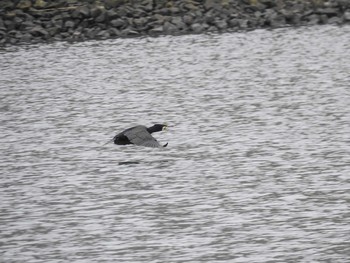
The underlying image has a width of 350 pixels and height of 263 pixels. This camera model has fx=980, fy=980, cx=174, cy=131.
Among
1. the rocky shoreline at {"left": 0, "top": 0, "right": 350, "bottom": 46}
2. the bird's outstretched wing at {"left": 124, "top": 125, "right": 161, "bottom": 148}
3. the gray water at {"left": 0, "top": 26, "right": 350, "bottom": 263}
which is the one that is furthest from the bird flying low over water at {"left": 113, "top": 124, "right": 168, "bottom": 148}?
the rocky shoreline at {"left": 0, "top": 0, "right": 350, "bottom": 46}

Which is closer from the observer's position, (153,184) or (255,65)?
(153,184)

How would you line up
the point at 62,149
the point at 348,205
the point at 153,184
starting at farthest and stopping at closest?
1. the point at 62,149
2. the point at 153,184
3. the point at 348,205

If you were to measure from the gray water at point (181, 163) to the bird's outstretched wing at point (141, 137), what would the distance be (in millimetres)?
227

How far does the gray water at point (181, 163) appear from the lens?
922cm

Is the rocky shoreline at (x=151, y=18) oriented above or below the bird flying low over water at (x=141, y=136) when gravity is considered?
below

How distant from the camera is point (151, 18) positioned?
33.0 metres

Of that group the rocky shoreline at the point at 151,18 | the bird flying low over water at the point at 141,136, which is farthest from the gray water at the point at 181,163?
the rocky shoreline at the point at 151,18

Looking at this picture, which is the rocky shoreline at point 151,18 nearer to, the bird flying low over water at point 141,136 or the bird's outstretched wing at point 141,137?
the bird flying low over water at point 141,136

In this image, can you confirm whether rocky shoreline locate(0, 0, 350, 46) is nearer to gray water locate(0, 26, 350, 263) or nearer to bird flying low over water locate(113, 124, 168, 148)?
gray water locate(0, 26, 350, 263)

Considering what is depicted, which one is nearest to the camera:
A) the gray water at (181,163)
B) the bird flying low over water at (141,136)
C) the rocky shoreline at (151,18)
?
the gray water at (181,163)

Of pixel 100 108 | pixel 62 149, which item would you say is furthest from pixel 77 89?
pixel 62 149

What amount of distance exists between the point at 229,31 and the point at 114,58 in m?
5.84

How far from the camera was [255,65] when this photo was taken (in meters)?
25.5

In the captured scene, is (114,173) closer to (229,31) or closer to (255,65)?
(255,65)
